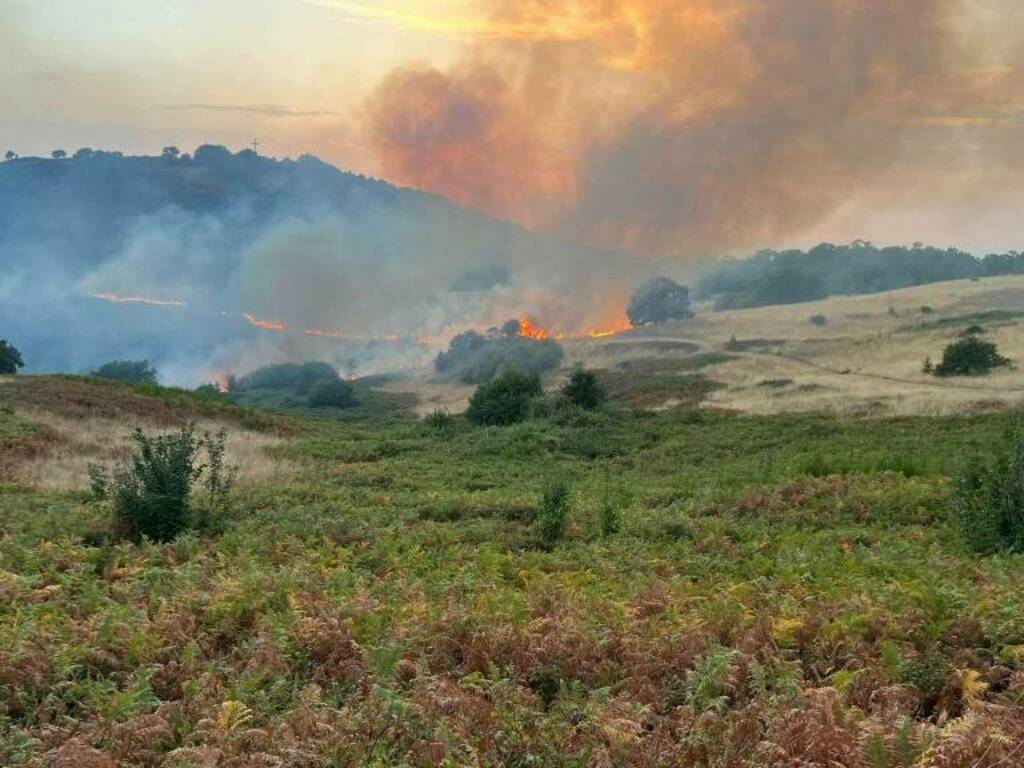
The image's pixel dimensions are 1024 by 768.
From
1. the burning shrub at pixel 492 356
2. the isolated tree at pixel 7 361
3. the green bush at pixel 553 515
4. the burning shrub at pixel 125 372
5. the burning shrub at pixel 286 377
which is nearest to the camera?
the green bush at pixel 553 515

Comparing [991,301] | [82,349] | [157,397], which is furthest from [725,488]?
[82,349]

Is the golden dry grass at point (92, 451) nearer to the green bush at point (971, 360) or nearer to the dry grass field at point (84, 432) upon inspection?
the dry grass field at point (84, 432)

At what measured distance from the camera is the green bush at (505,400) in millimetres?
41562

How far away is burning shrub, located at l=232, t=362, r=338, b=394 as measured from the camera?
103 meters

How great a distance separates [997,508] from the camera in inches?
460

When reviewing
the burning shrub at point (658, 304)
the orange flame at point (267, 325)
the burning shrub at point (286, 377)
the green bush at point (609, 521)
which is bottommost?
the green bush at point (609, 521)

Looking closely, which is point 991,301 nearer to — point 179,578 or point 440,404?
point 440,404

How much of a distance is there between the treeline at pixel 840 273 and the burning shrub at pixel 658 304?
34053 millimetres

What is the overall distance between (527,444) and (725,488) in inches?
502

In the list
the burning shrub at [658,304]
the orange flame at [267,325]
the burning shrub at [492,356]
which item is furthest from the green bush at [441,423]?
the orange flame at [267,325]

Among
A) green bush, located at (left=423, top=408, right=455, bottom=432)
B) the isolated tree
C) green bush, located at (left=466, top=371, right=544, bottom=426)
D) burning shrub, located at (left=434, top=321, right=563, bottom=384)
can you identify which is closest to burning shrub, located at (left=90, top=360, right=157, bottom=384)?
the isolated tree

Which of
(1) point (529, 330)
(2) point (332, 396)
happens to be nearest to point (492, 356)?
(2) point (332, 396)

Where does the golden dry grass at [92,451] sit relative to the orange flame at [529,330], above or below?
below

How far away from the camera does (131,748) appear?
514 centimetres
